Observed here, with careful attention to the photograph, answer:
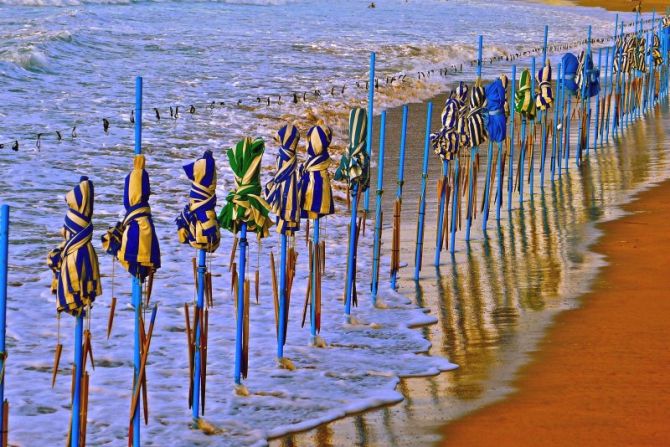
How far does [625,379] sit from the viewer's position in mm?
7289

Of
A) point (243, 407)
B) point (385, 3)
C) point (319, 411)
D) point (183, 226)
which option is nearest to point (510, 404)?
point (319, 411)

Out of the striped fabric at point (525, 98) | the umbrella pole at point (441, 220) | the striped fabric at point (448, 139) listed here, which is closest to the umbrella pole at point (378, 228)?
the umbrella pole at point (441, 220)

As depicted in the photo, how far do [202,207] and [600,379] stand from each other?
268 cm

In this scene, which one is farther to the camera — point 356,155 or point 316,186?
point 356,155

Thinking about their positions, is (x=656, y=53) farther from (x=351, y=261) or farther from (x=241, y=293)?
(x=241, y=293)

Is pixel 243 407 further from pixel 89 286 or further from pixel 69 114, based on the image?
pixel 69 114

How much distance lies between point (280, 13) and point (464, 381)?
4426 centimetres

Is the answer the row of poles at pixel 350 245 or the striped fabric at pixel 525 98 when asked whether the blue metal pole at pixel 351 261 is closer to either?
the row of poles at pixel 350 245

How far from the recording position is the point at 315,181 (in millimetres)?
7793

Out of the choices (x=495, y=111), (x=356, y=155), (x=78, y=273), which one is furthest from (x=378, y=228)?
(x=78, y=273)

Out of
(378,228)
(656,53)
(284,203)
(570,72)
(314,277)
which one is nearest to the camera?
(284,203)

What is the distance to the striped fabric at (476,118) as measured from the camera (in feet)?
35.4

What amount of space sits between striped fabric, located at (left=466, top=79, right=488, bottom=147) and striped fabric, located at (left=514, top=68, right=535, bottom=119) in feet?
7.31

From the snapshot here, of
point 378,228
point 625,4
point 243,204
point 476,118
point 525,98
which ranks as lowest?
point 378,228
